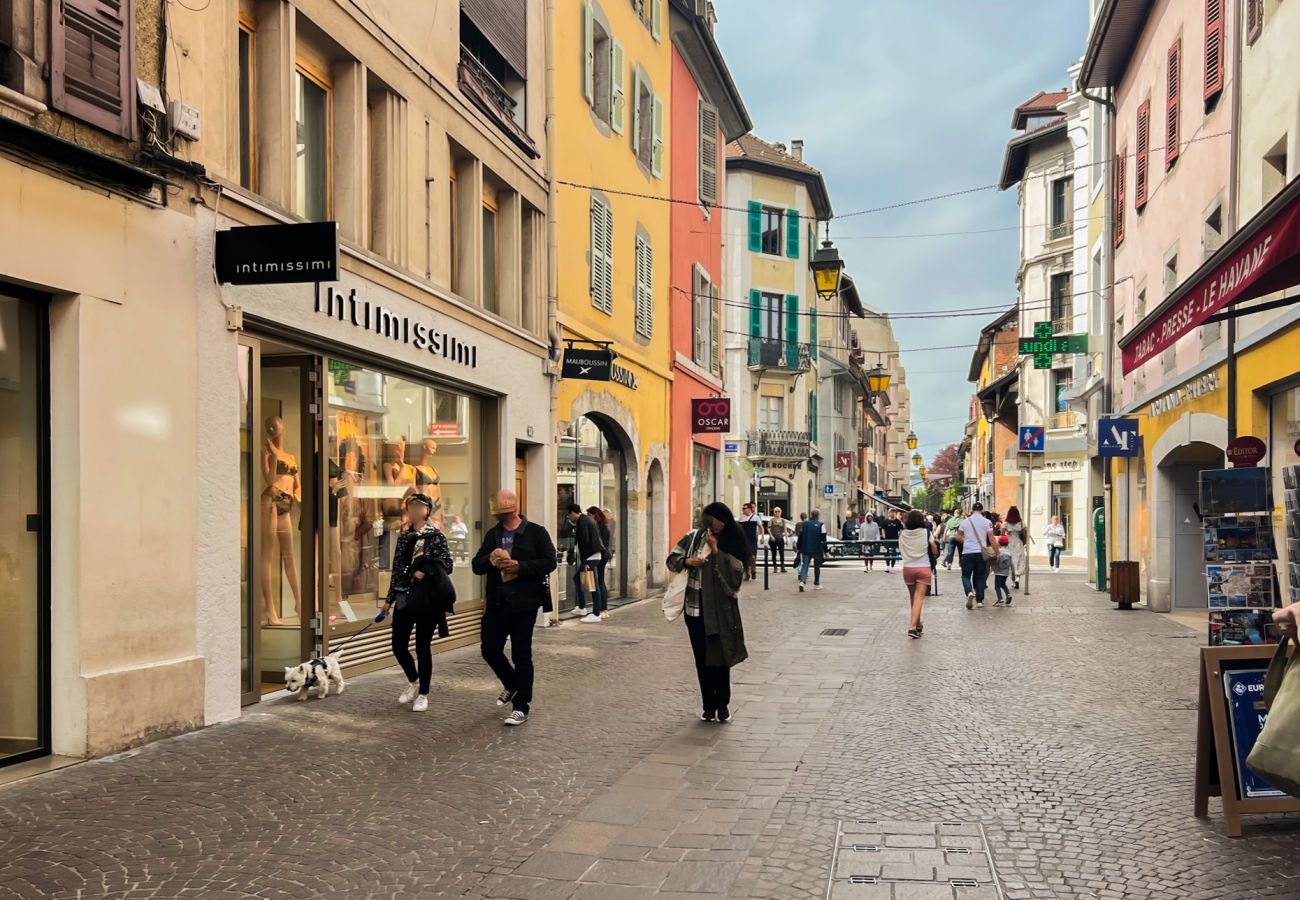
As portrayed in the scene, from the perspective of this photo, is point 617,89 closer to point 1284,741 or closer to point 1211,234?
point 1211,234

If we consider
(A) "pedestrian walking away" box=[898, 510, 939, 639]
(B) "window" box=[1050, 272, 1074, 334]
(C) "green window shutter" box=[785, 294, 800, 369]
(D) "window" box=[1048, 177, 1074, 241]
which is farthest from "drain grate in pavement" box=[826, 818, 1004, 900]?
(C) "green window shutter" box=[785, 294, 800, 369]

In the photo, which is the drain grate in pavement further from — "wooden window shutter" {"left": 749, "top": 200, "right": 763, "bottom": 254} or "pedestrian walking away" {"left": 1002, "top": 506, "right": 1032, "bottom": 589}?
"wooden window shutter" {"left": 749, "top": 200, "right": 763, "bottom": 254}

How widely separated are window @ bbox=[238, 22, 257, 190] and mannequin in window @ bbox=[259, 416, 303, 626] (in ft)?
6.92

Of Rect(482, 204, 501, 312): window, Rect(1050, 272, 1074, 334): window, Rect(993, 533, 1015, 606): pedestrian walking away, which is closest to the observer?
Rect(482, 204, 501, 312): window

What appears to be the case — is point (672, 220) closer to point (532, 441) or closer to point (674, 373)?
point (674, 373)

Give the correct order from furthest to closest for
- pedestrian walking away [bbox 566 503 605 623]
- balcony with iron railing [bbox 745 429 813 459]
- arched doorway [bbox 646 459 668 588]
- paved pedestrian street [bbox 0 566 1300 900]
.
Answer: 1. balcony with iron railing [bbox 745 429 813 459]
2. arched doorway [bbox 646 459 668 588]
3. pedestrian walking away [bbox 566 503 605 623]
4. paved pedestrian street [bbox 0 566 1300 900]

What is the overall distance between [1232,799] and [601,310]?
14.5 meters

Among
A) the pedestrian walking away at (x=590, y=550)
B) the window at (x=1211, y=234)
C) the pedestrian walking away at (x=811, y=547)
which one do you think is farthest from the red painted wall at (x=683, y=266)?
the window at (x=1211, y=234)

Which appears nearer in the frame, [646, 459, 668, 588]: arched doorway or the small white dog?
the small white dog

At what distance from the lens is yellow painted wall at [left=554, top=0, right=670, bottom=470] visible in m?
17.2

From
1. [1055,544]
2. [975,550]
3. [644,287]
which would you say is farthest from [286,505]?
[1055,544]

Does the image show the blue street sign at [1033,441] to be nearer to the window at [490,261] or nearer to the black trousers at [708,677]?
the window at [490,261]

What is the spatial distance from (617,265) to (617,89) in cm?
290

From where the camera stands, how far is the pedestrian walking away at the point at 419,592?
8938mm
